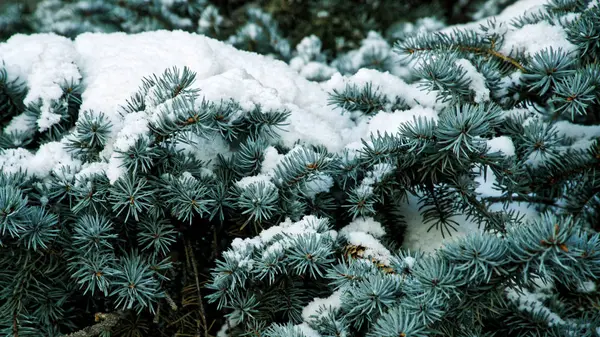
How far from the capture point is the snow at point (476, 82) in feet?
3.34

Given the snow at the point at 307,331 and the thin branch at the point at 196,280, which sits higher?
the snow at the point at 307,331

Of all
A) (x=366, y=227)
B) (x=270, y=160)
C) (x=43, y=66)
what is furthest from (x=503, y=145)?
(x=43, y=66)

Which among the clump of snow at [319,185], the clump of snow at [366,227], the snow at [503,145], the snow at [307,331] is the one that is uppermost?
the snow at [503,145]

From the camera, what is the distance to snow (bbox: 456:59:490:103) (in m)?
1.02

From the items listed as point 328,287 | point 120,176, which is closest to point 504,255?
point 328,287

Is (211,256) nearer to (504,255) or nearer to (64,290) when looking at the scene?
(64,290)

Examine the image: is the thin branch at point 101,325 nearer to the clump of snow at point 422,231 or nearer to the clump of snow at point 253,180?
→ the clump of snow at point 253,180

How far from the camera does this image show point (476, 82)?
40.5 inches

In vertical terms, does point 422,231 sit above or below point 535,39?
below

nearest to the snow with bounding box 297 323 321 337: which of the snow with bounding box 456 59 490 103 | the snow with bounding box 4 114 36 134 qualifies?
the snow with bounding box 456 59 490 103

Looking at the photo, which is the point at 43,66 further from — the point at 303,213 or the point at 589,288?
the point at 589,288

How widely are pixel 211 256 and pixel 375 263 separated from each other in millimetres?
339

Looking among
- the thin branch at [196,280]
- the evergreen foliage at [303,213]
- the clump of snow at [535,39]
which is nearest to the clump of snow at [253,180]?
the evergreen foliage at [303,213]

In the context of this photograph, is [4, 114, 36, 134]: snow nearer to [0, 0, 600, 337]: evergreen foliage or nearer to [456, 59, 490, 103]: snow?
[0, 0, 600, 337]: evergreen foliage
